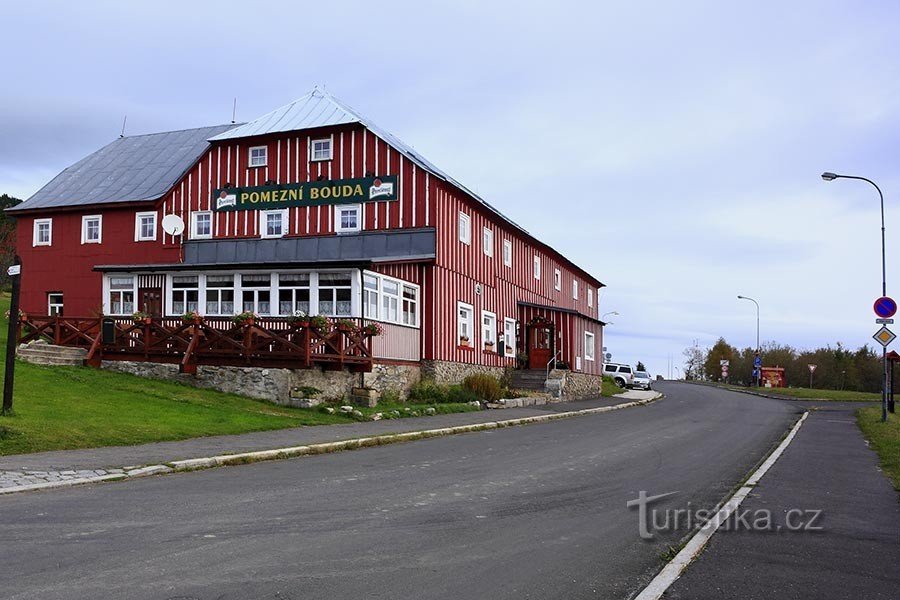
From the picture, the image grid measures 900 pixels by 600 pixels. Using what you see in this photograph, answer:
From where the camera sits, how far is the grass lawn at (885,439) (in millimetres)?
14123

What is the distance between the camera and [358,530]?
322 inches

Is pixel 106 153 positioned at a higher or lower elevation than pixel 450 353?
higher

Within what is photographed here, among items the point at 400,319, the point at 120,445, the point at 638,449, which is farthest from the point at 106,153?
the point at 638,449

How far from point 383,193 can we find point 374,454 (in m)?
19.2

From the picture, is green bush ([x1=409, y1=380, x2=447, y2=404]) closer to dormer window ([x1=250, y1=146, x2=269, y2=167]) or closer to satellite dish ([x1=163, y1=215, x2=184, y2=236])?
dormer window ([x1=250, y1=146, x2=269, y2=167])

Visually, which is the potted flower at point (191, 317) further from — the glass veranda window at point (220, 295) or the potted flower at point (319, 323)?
the potted flower at point (319, 323)

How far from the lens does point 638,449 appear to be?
1714 centimetres

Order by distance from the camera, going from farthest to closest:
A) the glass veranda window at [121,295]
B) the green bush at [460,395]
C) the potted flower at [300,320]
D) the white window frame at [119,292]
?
the green bush at [460,395], the glass veranda window at [121,295], the white window frame at [119,292], the potted flower at [300,320]

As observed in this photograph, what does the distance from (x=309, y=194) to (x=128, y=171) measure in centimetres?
1245

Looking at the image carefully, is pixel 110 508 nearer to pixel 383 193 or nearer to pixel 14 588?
pixel 14 588

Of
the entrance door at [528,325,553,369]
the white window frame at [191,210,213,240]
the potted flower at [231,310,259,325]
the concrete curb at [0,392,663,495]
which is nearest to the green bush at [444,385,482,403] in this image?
the concrete curb at [0,392,663,495]

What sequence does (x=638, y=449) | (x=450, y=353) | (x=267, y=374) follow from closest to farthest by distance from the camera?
1. (x=638, y=449)
2. (x=267, y=374)
3. (x=450, y=353)

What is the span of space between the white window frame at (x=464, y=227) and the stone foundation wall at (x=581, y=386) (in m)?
8.91

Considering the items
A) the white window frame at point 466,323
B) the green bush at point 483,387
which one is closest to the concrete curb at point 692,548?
the green bush at point 483,387
